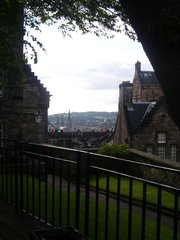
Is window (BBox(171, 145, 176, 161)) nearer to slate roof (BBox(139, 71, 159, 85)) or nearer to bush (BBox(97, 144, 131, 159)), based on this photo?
slate roof (BBox(139, 71, 159, 85))

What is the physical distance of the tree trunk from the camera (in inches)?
146

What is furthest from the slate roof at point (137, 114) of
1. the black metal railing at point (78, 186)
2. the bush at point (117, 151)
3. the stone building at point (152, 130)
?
the black metal railing at point (78, 186)

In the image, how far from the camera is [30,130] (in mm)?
36062

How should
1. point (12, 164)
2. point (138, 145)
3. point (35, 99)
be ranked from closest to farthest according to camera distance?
point (12, 164) → point (35, 99) → point (138, 145)

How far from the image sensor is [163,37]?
383 cm

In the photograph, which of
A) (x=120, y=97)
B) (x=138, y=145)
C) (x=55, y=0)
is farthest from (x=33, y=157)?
(x=120, y=97)

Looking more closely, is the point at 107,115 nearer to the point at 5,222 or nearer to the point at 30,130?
the point at 30,130

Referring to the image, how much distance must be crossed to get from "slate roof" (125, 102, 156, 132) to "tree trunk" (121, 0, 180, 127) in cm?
4246

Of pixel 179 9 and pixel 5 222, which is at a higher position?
pixel 179 9

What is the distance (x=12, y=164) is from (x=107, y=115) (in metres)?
154

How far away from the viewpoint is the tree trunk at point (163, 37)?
3713 millimetres

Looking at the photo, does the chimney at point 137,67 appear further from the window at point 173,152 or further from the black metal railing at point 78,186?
the black metal railing at point 78,186

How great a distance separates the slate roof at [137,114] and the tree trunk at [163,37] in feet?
139

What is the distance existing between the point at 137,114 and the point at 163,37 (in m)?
46.0
